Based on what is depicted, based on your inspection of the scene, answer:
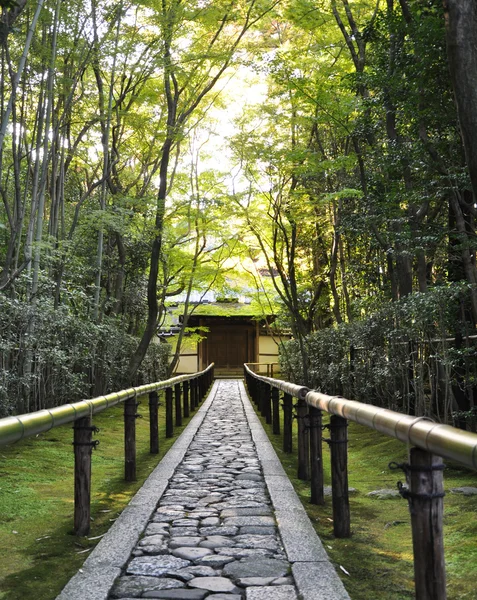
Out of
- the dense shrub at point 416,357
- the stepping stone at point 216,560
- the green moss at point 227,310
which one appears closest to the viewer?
the stepping stone at point 216,560

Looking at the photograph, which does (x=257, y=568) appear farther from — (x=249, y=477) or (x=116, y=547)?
(x=249, y=477)

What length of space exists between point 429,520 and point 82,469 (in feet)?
8.16

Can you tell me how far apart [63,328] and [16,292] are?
109 centimetres

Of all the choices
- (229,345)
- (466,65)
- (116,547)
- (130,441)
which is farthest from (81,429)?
(229,345)

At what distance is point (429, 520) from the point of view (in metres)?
2.21

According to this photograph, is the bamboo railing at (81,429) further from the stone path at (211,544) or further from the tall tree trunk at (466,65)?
the tall tree trunk at (466,65)

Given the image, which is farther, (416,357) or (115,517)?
(416,357)

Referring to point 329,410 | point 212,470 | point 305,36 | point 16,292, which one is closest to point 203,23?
Result: point 305,36

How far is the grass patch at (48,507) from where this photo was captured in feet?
10.9

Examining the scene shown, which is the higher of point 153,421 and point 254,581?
point 153,421

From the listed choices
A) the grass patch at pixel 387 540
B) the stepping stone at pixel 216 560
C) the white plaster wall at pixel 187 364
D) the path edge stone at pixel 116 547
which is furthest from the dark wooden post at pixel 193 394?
the white plaster wall at pixel 187 364

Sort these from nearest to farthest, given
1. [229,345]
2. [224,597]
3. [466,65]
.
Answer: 1. [224,597]
2. [466,65]
3. [229,345]

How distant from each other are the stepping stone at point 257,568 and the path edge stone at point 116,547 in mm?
587

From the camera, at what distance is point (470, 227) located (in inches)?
318
